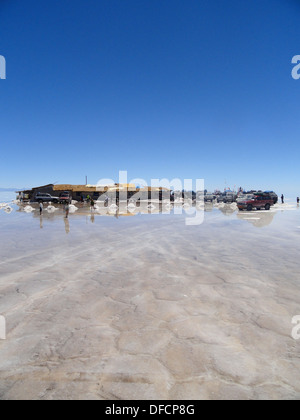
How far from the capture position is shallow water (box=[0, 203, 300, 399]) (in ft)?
9.32

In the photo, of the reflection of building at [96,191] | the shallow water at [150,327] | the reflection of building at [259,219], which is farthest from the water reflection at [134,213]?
the reflection of building at [96,191]

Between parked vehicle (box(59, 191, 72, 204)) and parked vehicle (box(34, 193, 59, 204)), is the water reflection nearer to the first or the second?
parked vehicle (box(59, 191, 72, 204))

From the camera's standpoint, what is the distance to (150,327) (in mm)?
4062

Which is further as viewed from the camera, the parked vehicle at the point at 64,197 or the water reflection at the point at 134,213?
the parked vehicle at the point at 64,197

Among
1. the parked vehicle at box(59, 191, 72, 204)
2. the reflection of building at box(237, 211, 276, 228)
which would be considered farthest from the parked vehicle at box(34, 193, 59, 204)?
A: the reflection of building at box(237, 211, 276, 228)

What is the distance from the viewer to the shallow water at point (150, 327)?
9.32ft

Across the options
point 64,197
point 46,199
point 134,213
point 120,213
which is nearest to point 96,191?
point 64,197

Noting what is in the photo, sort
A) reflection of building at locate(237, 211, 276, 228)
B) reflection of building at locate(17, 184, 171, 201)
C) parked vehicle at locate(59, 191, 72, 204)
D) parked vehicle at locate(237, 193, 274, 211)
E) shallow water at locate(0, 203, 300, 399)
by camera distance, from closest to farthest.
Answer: shallow water at locate(0, 203, 300, 399) < reflection of building at locate(237, 211, 276, 228) < parked vehicle at locate(237, 193, 274, 211) < parked vehicle at locate(59, 191, 72, 204) < reflection of building at locate(17, 184, 171, 201)

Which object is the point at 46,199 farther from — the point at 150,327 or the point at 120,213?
the point at 150,327

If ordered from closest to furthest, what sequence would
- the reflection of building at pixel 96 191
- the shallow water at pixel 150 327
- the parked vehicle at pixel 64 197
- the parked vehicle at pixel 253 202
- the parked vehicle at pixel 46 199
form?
the shallow water at pixel 150 327 → the parked vehicle at pixel 253 202 → the parked vehicle at pixel 64 197 → the parked vehicle at pixel 46 199 → the reflection of building at pixel 96 191

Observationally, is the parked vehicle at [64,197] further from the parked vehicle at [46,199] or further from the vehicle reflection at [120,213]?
the vehicle reflection at [120,213]
